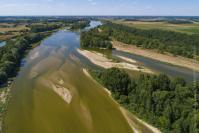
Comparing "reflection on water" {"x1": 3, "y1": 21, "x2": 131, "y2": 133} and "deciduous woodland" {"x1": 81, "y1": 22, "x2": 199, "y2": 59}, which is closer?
"reflection on water" {"x1": 3, "y1": 21, "x2": 131, "y2": 133}

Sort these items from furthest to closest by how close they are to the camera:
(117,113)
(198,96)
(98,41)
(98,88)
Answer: (98,41) → (98,88) → (117,113) → (198,96)

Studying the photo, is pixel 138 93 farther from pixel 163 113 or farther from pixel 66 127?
pixel 66 127

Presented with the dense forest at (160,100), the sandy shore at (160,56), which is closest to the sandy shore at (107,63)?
the sandy shore at (160,56)

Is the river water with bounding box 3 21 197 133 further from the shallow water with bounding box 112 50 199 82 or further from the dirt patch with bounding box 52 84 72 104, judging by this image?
the shallow water with bounding box 112 50 199 82

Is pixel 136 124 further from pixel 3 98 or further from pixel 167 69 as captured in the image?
pixel 167 69

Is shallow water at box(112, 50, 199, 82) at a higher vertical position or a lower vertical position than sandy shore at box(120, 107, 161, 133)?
lower

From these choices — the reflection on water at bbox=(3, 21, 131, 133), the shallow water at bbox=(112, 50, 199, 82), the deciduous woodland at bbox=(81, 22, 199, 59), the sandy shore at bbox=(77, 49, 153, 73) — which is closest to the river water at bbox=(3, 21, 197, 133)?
the reflection on water at bbox=(3, 21, 131, 133)

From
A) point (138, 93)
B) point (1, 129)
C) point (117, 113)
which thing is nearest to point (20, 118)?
point (1, 129)
